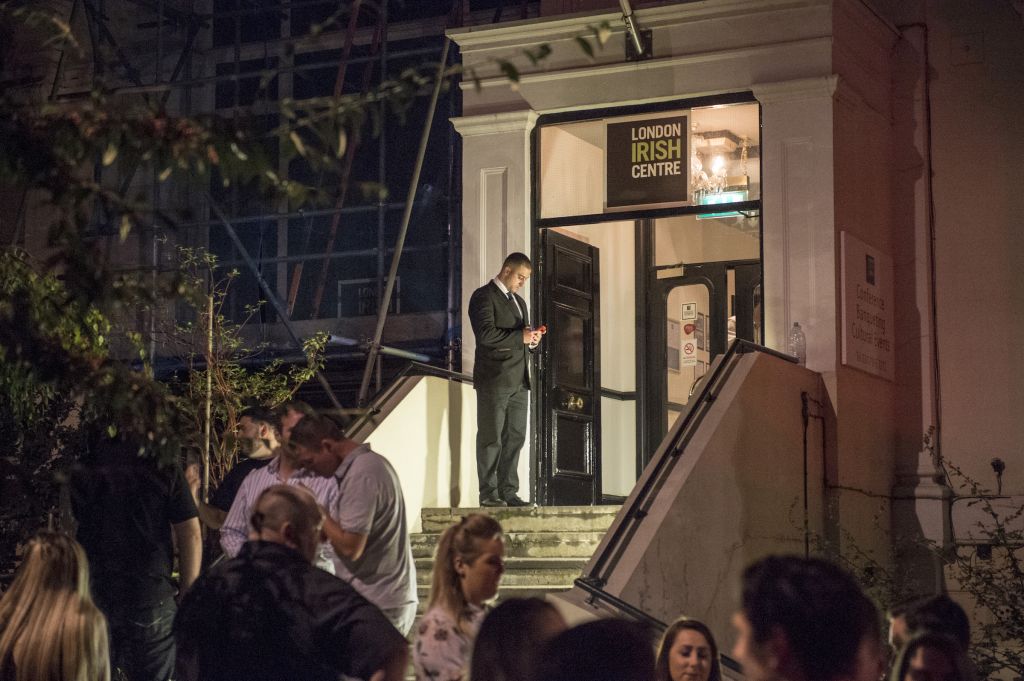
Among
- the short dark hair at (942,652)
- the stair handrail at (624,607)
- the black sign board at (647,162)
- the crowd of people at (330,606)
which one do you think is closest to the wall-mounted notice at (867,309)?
the black sign board at (647,162)

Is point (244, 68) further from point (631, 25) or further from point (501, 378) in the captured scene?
point (501, 378)

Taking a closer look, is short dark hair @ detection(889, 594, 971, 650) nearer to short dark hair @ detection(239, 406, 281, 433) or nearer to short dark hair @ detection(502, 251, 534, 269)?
short dark hair @ detection(239, 406, 281, 433)

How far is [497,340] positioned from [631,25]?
9.31 ft

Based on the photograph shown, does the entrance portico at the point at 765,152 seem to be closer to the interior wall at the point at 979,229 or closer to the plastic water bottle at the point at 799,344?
the plastic water bottle at the point at 799,344

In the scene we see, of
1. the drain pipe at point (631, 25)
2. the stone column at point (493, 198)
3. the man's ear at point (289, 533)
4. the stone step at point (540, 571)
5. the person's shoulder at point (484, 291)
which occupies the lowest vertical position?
the stone step at point (540, 571)

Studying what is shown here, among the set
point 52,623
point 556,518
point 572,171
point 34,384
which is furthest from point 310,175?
point 52,623

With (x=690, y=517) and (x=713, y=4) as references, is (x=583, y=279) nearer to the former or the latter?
(x=713, y=4)

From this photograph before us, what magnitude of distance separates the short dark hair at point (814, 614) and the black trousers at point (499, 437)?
27.0ft

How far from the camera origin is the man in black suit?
11.5m

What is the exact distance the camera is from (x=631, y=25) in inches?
483

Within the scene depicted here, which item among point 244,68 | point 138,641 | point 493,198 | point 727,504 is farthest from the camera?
point 244,68

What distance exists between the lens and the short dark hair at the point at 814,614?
314cm

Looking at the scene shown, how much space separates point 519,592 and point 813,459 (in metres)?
2.87

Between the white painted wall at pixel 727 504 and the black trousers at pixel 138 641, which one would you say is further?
the white painted wall at pixel 727 504
